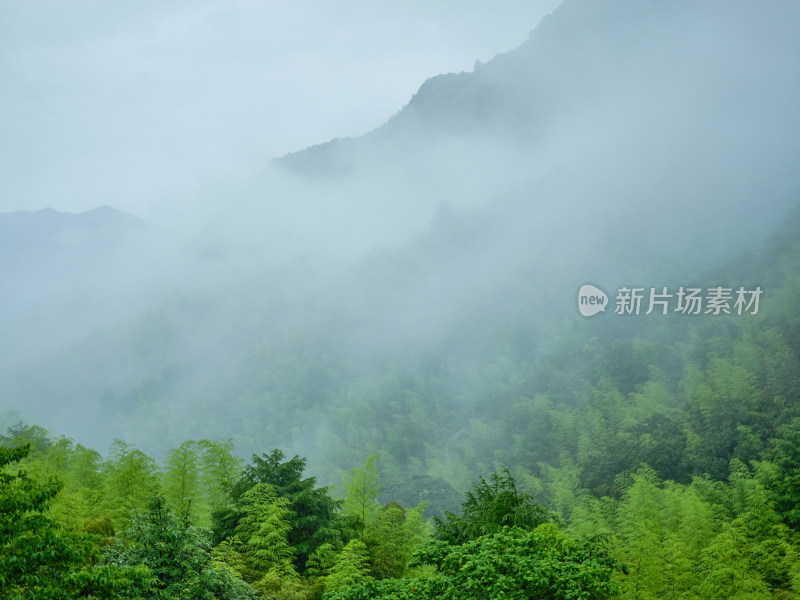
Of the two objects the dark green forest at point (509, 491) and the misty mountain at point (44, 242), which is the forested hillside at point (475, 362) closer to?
the dark green forest at point (509, 491)

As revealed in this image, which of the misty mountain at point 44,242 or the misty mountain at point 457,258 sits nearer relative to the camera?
the misty mountain at point 457,258

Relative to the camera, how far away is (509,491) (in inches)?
588

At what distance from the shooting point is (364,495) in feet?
79.5

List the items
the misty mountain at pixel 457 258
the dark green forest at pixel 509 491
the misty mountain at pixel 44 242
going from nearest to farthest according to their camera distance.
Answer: the dark green forest at pixel 509 491 < the misty mountain at pixel 457 258 < the misty mountain at pixel 44 242

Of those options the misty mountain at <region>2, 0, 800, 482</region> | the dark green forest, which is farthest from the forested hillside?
the misty mountain at <region>2, 0, 800, 482</region>

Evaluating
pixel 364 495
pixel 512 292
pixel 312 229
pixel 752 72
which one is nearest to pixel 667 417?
pixel 364 495

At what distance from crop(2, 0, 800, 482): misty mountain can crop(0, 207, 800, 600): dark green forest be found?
224cm

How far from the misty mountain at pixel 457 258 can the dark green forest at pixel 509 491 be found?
7.34ft

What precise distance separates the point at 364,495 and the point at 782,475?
725 inches

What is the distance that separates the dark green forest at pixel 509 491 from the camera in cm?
909

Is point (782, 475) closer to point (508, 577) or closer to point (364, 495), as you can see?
point (364, 495)

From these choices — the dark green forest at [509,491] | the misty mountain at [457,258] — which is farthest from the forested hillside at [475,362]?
the misty mountain at [457,258]

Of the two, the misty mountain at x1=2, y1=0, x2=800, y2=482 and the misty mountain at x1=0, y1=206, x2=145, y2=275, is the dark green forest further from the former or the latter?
the misty mountain at x1=0, y1=206, x2=145, y2=275

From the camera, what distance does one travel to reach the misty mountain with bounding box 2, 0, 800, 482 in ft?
326
